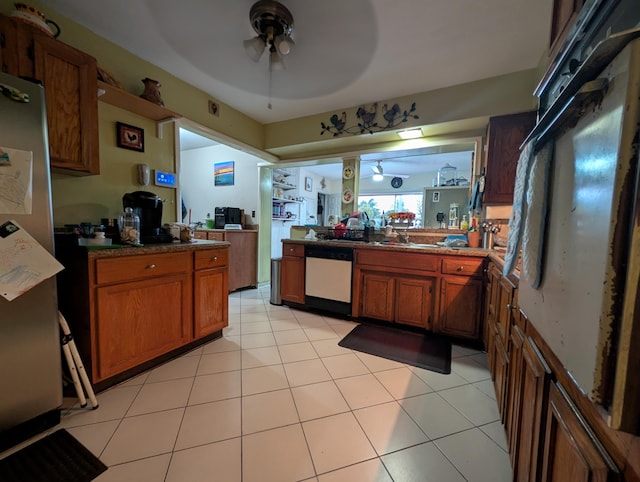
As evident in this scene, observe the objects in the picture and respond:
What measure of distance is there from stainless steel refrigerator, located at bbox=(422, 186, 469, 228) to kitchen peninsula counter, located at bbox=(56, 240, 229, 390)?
15.0 ft

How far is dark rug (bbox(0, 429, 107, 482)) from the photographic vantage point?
40.5 inches

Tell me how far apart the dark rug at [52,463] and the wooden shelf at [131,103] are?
6.98ft

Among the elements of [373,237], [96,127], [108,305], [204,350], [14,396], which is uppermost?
[96,127]

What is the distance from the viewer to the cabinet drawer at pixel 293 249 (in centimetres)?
306

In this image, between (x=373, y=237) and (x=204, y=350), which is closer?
(x=204, y=350)

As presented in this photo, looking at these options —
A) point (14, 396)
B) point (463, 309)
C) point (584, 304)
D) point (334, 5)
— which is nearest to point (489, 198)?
point (463, 309)

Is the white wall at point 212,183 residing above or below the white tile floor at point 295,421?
above

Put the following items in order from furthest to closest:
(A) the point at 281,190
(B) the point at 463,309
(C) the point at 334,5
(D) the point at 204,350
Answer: (A) the point at 281,190 < (B) the point at 463,309 < (D) the point at 204,350 < (C) the point at 334,5

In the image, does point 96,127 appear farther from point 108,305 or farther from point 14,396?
point 14,396

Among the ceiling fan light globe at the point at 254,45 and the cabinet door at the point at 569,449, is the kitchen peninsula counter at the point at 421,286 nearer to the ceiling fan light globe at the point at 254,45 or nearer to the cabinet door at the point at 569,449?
the cabinet door at the point at 569,449

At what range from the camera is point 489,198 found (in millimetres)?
2350

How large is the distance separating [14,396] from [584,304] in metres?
2.15

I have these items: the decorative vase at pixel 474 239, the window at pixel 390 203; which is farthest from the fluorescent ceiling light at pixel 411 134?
the window at pixel 390 203

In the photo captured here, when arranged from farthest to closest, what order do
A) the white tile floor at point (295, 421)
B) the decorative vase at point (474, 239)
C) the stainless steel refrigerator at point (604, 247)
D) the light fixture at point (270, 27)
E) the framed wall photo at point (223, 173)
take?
the framed wall photo at point (223, 173)
the decorative vase at point (474, 239)
the light fixture at point (270, 27)
the white tile floor at point (295, 421)
the stainless steel refrigerator at point (604, 247)
